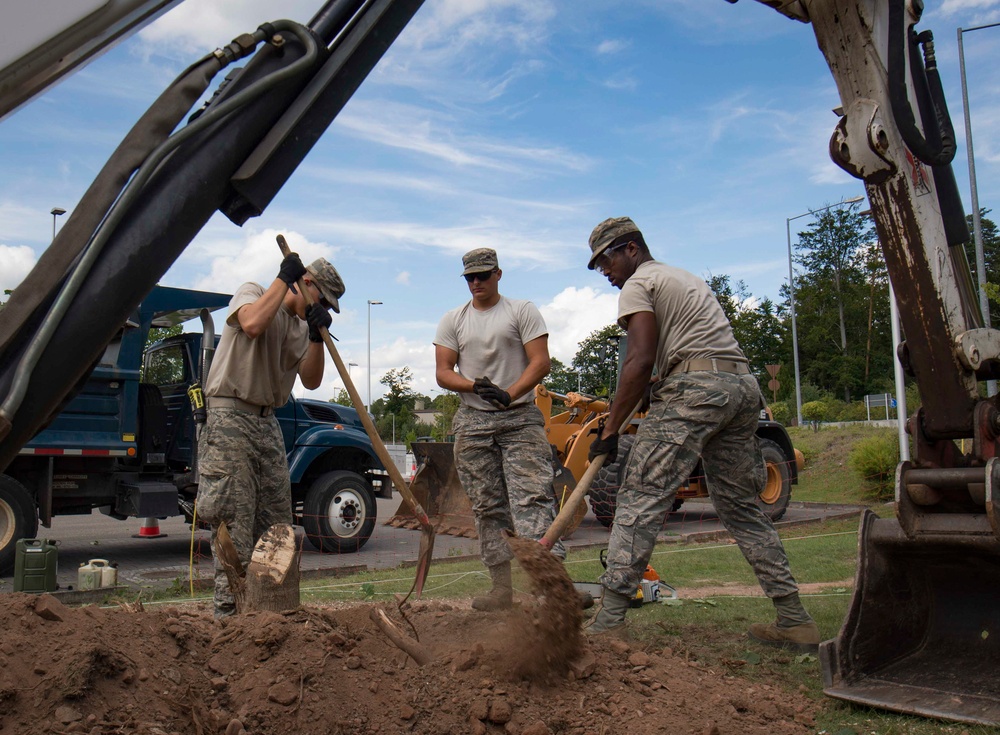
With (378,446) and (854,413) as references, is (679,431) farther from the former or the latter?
(854,413)

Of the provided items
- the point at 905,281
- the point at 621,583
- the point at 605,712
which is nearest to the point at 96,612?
the point at 605,712

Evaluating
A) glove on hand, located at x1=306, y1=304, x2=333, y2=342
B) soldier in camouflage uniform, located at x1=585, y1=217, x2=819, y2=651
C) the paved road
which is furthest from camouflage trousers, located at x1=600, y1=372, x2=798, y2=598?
the paved road

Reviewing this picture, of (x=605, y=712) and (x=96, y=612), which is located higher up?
(x=96, y=612)

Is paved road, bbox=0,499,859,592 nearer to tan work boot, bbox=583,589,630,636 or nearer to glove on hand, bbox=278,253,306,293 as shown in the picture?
glove on hand, bbox=278,253,306,293

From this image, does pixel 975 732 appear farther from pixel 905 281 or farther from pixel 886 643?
Result: pixel 905 281

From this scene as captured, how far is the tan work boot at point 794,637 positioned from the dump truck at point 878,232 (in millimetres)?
583

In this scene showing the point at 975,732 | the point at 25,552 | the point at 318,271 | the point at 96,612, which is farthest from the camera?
the point at 25,552

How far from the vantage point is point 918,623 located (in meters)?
3.41

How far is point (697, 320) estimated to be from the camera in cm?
402

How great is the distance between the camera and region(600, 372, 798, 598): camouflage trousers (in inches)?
149

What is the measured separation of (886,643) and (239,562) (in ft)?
9.39

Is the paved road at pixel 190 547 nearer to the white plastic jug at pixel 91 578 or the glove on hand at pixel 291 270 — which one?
the white plastic jug at pixel 91 578

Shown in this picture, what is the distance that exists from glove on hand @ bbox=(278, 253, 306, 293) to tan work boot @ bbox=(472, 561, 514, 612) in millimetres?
1959

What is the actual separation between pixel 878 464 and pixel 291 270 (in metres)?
12.9
